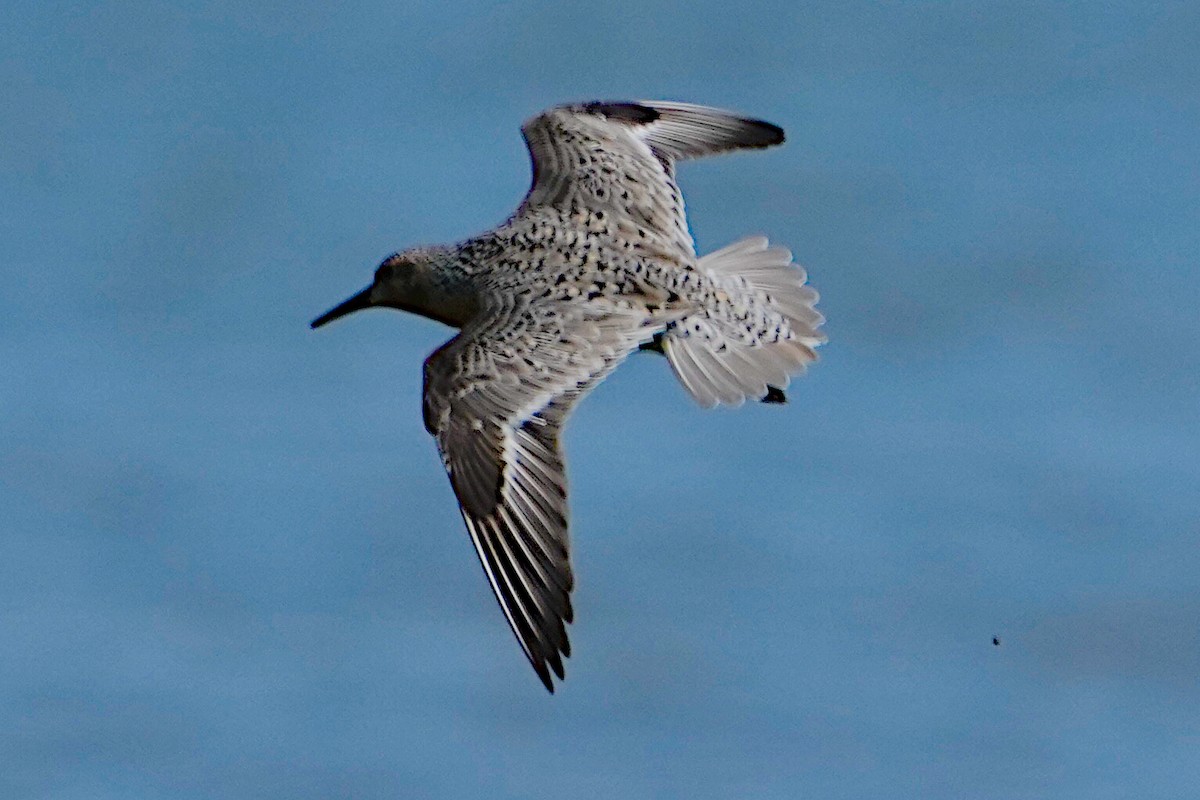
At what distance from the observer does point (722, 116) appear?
8.98 metres

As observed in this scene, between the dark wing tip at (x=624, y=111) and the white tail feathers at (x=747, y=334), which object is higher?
the dark wing tip at (x=624, y=111)

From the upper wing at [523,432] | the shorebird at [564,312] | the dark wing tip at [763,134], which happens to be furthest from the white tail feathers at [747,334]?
the dark wing tip at [763,134]

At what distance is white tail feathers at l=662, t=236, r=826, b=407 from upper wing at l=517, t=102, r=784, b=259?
0.79 feet

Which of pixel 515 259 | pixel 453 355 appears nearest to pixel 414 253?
pixel 515 259

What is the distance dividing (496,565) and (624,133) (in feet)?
8.43

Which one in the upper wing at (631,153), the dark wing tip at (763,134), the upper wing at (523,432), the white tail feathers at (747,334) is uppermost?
the dark wing tip at (763,134)

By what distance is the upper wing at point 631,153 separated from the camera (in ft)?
26.5

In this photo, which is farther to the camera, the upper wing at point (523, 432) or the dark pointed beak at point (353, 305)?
the dark pointed beak at point (353, 305)

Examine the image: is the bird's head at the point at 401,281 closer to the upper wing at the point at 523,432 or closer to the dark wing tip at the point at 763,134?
the upper wing at the point at 523,432

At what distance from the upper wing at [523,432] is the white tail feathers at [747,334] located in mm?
207

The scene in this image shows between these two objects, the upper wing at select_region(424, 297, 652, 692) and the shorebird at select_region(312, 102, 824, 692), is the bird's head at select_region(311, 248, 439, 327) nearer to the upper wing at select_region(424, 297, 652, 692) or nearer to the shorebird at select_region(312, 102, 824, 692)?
the shorebird at select_region(312, 102, 824, 692)

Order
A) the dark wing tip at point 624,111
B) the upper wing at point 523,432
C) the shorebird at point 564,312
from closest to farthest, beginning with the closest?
the upper wing at point 523,432, the shorebird at point 564,312, the dark wing tip at point 624,111

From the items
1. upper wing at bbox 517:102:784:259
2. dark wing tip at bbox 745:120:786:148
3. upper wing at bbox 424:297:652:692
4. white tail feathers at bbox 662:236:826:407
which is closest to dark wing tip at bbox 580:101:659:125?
upper wing at bbox 517:102:784:259

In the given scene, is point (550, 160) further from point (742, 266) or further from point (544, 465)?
point (544, 465)
